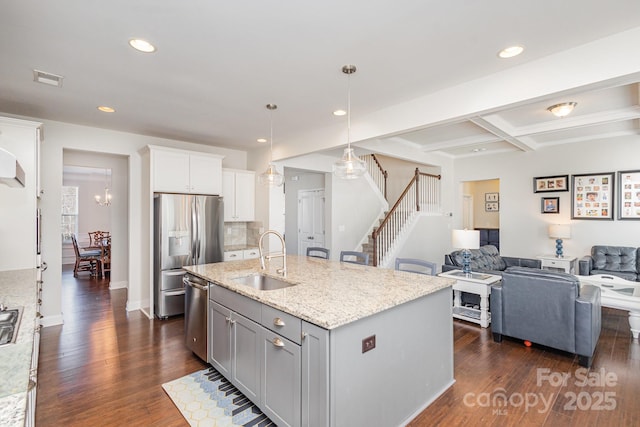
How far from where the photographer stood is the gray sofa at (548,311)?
3.02 m

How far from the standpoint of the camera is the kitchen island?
71.2 inches

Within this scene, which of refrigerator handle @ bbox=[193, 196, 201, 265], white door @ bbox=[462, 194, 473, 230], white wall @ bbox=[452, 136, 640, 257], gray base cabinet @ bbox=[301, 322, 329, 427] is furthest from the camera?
white door @ bbox=[462, 194, 473, 230]

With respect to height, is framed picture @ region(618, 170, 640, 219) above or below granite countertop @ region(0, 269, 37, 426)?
above

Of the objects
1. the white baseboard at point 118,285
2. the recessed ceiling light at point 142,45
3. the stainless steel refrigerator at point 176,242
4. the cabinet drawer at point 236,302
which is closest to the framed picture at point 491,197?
the stainless steel refrigerator at point 176,242

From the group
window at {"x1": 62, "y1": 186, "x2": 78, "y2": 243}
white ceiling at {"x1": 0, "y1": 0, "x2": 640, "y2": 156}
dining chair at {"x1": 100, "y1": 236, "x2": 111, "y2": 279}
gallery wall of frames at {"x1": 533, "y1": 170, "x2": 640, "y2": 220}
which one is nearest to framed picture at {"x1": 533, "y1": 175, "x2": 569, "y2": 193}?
gallery wall of frames at {"x1": 533, "y1": 170, "x2": 640, "y2": 220}

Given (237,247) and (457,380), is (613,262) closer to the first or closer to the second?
(457,380)

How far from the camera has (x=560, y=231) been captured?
5.93 meters

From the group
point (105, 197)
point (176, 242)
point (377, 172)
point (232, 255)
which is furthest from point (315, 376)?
point (105, 197)

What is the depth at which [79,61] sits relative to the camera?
2.55 meters

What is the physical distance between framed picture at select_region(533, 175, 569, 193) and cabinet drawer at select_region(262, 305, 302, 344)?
21.5 feet

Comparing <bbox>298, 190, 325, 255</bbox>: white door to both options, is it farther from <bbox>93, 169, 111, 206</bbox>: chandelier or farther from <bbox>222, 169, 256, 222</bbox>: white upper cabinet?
<bbox>93, 169, 111, 206</bbox>: chandelier

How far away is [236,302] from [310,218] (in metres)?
4.85

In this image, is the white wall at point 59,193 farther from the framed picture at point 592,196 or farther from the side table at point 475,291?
the framed picture at point 592,196

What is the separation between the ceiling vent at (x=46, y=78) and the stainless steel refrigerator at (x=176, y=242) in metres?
1.80
